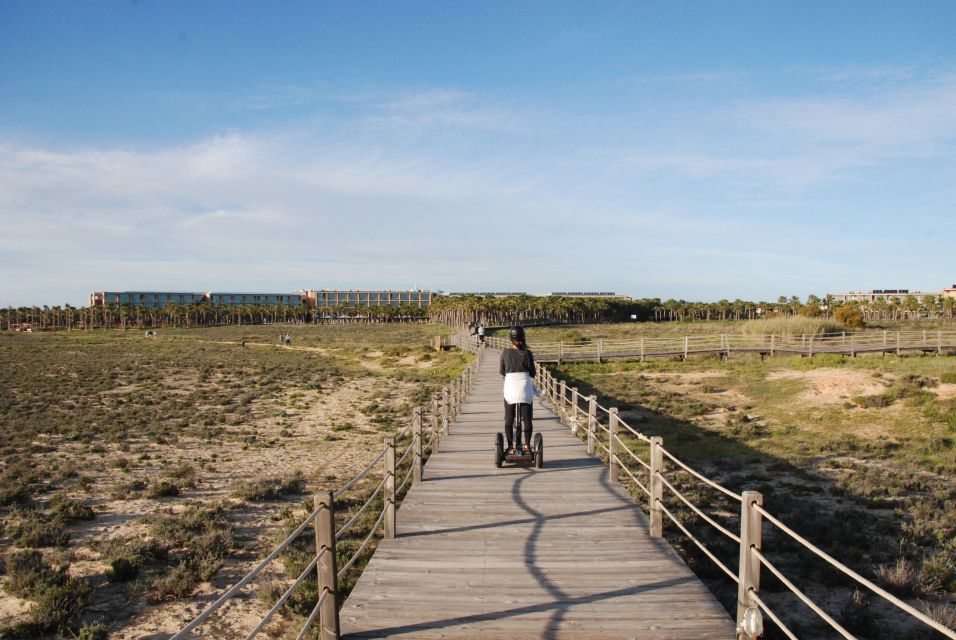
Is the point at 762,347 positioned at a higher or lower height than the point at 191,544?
higher

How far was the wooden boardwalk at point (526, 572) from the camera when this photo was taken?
430 centimetres

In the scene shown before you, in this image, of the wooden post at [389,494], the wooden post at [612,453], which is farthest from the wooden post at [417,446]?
the wooden post at [612,453]

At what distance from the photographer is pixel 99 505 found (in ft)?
35.7

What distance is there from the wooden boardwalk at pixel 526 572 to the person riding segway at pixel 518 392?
43cm

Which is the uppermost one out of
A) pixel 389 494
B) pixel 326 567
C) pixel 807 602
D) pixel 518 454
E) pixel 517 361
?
pixel 517 361

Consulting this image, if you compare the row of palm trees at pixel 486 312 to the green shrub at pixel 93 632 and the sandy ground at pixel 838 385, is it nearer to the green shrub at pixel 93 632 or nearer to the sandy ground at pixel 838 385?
the sandy ground at pixel 838 385

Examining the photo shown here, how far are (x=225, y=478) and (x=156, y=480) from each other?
1338 millimetres

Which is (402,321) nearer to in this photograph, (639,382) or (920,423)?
(639,382)

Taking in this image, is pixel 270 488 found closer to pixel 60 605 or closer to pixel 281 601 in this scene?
pixel 60 605

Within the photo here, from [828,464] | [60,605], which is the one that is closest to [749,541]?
[60,605]

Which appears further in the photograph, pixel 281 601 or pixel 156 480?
pixel 156 480

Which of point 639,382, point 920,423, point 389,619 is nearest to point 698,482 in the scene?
point 389,619

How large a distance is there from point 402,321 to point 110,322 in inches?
2673

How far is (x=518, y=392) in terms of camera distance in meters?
8.22
